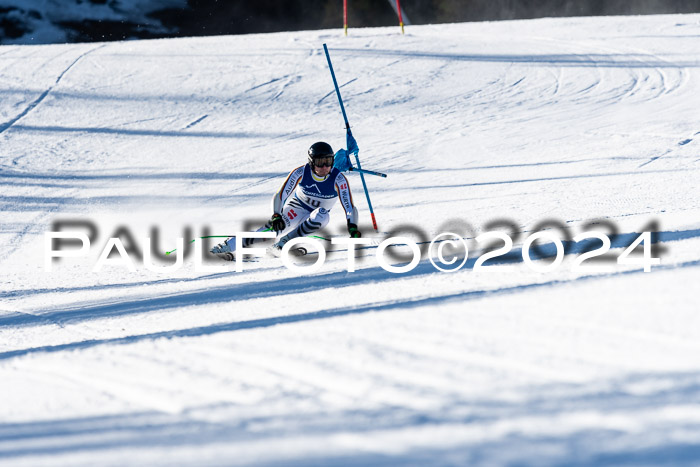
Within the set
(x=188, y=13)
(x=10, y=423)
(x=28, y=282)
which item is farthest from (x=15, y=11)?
(x=10, y=423)

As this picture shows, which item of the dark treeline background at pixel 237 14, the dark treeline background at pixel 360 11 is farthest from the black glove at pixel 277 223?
the dark treeline background at pixel 360 11

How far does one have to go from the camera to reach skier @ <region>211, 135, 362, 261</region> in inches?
230

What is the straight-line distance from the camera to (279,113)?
11664mm

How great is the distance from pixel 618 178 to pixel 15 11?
69.3ft

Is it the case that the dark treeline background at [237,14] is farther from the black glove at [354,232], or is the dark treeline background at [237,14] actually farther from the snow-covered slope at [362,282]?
the black glove at [354,232]

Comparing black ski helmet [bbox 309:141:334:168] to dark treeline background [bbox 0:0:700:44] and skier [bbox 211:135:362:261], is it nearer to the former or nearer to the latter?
skier [bbox 211:135:362:261]

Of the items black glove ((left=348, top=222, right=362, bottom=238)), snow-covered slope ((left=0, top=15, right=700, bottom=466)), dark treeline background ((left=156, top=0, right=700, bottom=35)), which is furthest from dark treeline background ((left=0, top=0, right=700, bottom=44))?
black glove ((left=348, top=222, right=362, bottom=238))

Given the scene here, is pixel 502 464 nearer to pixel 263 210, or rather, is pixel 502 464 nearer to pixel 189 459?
pixel 189 459

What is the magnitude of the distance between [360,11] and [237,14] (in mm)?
4073

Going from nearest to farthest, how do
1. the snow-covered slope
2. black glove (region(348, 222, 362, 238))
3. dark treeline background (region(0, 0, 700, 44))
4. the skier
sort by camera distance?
the snow-covered slope, black glove (region(348, 222, 362, 238)), the skier, dark treeline background (region(0, 0, 700, 44))

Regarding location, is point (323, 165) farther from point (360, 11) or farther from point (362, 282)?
point (360, 11)

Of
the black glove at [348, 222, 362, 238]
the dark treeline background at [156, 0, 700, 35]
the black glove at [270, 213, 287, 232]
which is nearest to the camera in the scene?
the black glove at [348, 222, 362, 238]

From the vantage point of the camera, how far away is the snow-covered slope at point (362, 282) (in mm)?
2260

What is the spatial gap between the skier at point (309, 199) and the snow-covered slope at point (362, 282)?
1.36 feet
